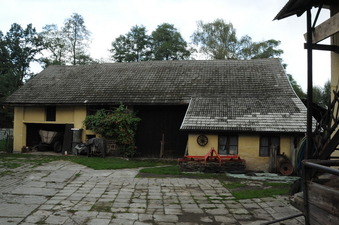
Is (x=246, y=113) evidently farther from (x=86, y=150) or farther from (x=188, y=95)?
(x=86, y=150)

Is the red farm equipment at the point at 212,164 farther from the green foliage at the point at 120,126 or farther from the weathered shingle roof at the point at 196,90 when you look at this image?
the green foliage at the point at 120,126

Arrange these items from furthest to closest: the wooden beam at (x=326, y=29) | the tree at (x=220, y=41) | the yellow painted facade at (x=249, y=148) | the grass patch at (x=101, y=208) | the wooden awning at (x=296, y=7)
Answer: the tree at (x=220, y=41) → the yellow painted facade at (x=249, y=148) → the grass patch at (x=101, y=208) → the wooden awning at (x=296, y=7) → the wooden beam at (x=326, y=29)

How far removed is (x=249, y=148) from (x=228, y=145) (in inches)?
37.6

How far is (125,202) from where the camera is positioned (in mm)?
7363

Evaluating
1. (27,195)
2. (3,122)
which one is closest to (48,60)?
(3,122)

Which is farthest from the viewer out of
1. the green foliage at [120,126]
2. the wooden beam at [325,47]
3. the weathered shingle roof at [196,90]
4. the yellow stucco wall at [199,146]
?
the green foliage at [120,126]

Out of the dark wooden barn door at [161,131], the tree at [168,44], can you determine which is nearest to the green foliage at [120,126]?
the dark wooden barn door at [161,131]

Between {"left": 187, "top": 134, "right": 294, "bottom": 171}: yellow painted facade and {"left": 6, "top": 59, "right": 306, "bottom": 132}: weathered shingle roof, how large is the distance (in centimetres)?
55

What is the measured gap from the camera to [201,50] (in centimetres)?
3375

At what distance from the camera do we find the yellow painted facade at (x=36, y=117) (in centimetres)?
1866

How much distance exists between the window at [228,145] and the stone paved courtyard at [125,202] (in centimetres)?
334

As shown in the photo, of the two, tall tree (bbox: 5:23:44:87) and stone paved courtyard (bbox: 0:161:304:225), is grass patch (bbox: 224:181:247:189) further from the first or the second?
tall tree (bbox: 5:23:44:87)

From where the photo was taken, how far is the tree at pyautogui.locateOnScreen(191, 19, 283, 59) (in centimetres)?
3256

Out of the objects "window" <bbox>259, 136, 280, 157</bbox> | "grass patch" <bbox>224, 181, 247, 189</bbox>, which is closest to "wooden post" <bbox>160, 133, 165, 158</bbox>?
"window" <bbox>259, 136, 280, 157</bbox>
